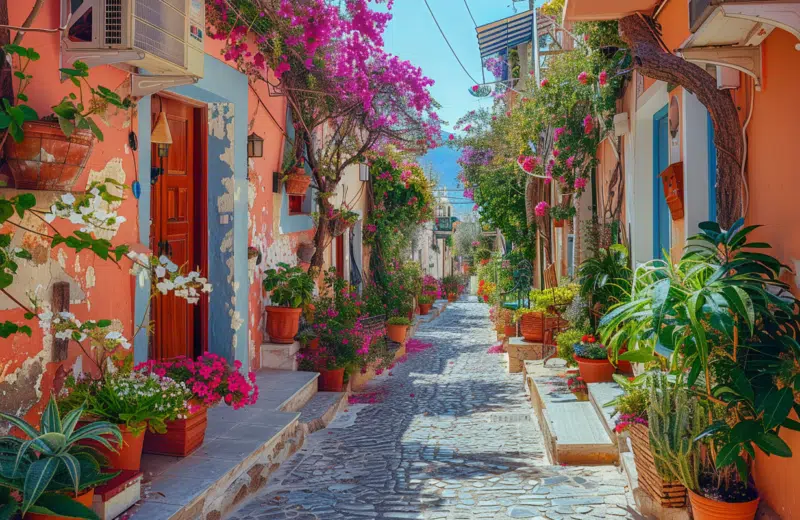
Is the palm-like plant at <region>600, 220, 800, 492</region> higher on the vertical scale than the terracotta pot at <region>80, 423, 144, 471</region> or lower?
higher

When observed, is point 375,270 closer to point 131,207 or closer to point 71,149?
point 131,207

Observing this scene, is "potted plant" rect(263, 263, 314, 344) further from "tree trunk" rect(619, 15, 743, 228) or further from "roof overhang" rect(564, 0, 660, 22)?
"tree trunk" rect(619, 15, 743, 228)

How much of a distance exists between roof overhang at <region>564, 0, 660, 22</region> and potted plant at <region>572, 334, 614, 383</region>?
3281mm

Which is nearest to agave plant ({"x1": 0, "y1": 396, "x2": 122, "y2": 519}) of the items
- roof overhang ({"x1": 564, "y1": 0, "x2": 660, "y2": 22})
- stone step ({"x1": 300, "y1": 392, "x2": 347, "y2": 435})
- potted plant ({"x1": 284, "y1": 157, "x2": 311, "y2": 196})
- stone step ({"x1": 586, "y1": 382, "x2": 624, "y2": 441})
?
stone step ({"x1": 300, "y1": 392, "x2": 347, "y2": 435})

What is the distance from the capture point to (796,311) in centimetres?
318

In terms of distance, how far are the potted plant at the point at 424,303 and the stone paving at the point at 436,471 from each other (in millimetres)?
12043

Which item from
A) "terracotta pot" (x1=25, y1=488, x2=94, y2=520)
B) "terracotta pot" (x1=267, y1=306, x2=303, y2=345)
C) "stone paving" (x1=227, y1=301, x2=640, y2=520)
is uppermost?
"terracotta pot" (x1=267, y1=306, x2=303, y2=345)

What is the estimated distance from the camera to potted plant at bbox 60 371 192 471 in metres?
3.76

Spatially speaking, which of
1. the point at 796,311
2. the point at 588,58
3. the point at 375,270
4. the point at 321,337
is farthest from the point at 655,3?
the point at 375,270

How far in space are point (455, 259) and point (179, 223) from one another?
42.9 m

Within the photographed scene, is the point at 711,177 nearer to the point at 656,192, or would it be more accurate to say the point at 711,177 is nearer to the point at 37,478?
the point at 656,192

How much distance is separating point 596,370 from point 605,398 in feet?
2.87

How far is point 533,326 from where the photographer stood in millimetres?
10789

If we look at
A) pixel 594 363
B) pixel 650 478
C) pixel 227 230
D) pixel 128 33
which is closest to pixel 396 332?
pixel 594 363
